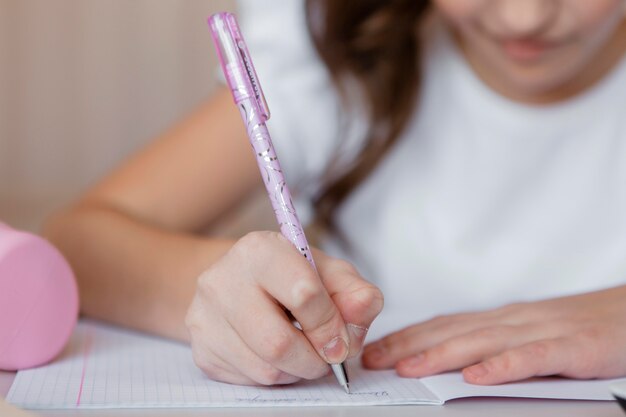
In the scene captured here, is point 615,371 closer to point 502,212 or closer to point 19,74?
point 502,212

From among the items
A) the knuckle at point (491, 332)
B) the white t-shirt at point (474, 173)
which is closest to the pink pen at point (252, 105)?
the knuckle at point (491, 332)

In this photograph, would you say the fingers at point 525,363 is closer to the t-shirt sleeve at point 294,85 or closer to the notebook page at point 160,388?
the notebook page at point 160,388

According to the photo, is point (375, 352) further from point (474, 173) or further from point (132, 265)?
point (474, 173)

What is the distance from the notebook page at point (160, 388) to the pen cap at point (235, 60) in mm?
164

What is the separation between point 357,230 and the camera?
1.12 m

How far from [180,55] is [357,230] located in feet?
3.01

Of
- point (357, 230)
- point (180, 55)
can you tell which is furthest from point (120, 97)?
point (357, 230)

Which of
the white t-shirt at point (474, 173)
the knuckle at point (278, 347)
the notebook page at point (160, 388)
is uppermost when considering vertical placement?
the white t-shirt at point (474, 173)

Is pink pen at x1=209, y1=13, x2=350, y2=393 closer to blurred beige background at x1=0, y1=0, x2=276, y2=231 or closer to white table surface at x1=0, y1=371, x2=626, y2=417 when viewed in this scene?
white table surface at x1=0, y1=371, x2=626, y2=417

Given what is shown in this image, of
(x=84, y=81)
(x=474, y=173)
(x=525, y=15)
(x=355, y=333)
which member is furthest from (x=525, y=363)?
(x=84, y=81)

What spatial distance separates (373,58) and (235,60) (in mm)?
518

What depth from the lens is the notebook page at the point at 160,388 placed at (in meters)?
0.54

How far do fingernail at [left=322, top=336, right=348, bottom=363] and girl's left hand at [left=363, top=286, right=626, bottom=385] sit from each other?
0.31 feet

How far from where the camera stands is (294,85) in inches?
41.8
